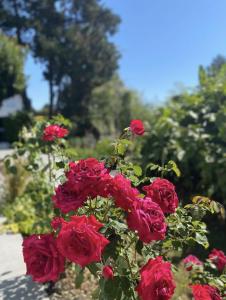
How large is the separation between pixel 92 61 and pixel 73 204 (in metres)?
34.0

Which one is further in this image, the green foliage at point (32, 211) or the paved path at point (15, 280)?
the green foliage at point (32, 211)

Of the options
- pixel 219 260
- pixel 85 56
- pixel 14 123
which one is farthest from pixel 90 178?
pixel 85 56

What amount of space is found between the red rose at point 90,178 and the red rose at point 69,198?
0.07ft

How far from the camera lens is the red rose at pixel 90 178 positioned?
1812mm

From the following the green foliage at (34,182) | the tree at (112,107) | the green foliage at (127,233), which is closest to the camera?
the green foliage at (127,233)

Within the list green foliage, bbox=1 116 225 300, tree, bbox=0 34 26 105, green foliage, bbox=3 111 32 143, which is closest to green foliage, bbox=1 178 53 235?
green foliage, bbox=1 116 225 300

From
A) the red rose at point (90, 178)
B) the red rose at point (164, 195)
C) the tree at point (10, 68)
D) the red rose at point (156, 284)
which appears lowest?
the red rose at point (156, 284)

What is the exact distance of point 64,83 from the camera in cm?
3612

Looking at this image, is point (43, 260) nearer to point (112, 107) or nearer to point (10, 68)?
point (10, 68)

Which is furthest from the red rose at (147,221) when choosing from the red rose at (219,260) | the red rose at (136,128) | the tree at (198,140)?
the tree at (198,140)

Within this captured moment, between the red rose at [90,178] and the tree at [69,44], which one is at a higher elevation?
the tree at [69,44]

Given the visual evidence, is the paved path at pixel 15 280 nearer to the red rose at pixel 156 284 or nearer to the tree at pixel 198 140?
the red rose at pixel 156 284

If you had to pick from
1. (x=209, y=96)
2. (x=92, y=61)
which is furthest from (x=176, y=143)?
(x=92, y=61)

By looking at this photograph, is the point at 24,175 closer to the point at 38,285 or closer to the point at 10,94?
the point at 38,285
